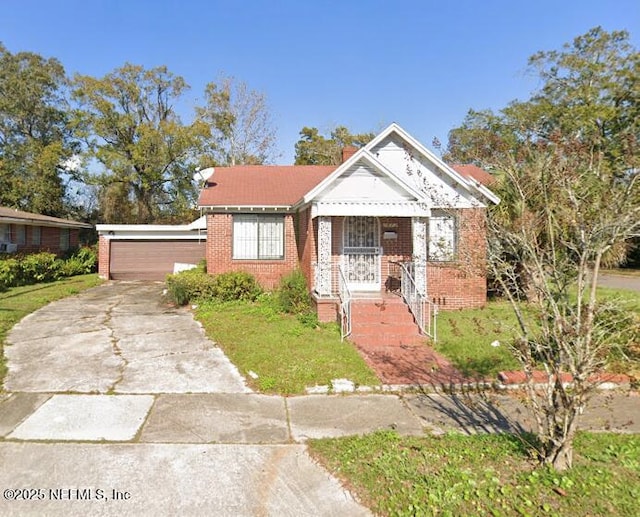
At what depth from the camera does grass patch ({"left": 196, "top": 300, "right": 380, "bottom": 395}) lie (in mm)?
6152

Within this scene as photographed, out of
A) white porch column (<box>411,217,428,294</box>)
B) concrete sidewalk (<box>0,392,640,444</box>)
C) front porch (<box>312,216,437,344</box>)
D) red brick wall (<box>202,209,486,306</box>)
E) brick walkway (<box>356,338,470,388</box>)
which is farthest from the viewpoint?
red brick wall (<box>202,209,486,306</box>)

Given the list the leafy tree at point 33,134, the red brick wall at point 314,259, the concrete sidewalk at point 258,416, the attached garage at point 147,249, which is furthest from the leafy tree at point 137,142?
the concrete sidewalk at point 258,416

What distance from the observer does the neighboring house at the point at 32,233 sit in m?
19.7

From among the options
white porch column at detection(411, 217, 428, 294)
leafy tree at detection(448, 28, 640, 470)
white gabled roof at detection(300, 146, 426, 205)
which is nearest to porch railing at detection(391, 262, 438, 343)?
white porch column at detection(411, 217, 428, 294)

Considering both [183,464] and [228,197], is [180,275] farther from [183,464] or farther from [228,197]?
[183,464]

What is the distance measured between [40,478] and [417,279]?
8.83 meters

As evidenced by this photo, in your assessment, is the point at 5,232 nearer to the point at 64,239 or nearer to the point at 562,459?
the point at 64,239

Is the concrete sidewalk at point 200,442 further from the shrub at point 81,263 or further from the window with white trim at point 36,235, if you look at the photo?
the window with white trim at point 36,235

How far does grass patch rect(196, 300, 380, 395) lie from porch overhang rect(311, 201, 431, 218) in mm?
2988

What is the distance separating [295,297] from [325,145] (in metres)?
30.1

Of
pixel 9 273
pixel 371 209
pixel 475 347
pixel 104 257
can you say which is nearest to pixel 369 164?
pixel 371 209

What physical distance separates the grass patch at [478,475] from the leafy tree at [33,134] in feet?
106

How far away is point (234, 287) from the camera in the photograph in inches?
501

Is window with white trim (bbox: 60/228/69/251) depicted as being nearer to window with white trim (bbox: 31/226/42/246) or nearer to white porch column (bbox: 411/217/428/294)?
window with white trim (bbox: 31/226/42/246)
